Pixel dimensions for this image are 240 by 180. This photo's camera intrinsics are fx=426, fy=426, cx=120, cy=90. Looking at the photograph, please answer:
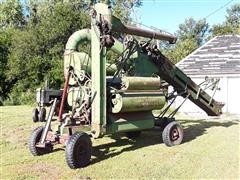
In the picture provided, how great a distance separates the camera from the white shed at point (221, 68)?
22844mm

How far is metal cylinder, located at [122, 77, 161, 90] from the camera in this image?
9203 millimetres

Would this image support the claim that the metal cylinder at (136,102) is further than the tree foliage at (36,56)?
No

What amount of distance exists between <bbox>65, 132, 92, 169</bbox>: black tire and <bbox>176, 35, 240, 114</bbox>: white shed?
15.9 metres

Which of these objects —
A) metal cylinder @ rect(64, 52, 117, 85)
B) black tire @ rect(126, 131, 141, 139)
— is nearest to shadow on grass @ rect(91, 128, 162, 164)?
black tire @ rect(126, 131, 141, 139)

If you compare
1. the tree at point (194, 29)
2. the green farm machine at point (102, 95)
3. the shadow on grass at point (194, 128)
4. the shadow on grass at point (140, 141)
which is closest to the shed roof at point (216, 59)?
the shadow on grass at point (194, 128)

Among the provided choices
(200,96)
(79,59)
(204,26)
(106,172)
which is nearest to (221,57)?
(200,96)

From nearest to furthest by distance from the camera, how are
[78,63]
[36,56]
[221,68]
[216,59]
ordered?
[78,63] < [221,68] < [216,59] < [36,56]

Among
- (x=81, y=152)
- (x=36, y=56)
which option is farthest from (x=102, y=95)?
(x=36, y=56)

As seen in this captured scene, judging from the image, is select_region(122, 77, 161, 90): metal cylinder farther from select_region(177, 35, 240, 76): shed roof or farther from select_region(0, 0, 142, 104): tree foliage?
select_region(0, 0, 142, 104): tree foliage

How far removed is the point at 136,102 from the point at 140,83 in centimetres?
47

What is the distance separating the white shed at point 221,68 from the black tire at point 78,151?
15.9m

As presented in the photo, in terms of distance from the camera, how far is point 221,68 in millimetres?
23984

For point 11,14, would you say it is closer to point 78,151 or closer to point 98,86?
point 98,86

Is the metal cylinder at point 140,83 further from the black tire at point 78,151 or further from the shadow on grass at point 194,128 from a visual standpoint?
the shadow on grass at point 194,128
